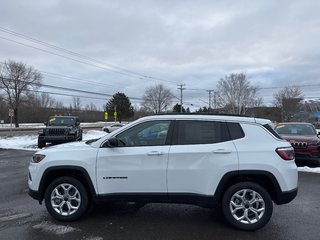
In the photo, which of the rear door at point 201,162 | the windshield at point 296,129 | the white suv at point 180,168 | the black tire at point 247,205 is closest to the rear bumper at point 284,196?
the white suv at point 180,168

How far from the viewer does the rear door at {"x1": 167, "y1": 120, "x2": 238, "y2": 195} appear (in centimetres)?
463

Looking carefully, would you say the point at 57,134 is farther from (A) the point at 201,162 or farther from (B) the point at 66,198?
(A) the point at 201,162

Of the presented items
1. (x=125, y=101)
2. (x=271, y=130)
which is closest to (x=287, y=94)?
(x=125, y=101)

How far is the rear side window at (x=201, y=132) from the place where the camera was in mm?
4789

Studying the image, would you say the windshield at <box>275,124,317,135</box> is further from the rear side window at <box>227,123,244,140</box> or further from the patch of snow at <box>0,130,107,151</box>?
the patch of snow at <box>0,130,107,151</box>

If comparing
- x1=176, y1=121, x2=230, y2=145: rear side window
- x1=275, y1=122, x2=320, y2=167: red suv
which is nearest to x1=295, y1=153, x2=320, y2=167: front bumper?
x1=275, y1=122, x2=320, y2=167: red suv

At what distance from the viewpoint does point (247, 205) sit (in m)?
4.68

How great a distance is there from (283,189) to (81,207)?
3219 millimetres

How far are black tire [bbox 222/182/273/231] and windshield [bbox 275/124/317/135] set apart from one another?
7.64 metres

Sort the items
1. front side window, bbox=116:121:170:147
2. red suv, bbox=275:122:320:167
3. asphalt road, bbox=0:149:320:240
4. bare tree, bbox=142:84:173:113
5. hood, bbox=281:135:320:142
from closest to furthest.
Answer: asphalt road, bbox=0:149:320:240
front side window, bbox=116:121:170:147
red suv, bbox=275:122:320:167
hood, bbox=281:135:320:142
bare tree, bbox=142:84:173:113

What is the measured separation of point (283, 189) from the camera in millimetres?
4633

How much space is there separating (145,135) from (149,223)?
144 cm

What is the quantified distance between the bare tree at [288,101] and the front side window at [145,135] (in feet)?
235

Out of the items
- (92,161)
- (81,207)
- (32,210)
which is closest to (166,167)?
(92,161)
